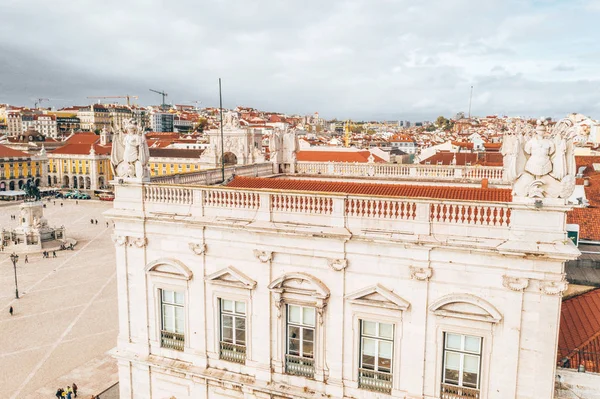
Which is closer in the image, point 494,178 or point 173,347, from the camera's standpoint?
point 173,347

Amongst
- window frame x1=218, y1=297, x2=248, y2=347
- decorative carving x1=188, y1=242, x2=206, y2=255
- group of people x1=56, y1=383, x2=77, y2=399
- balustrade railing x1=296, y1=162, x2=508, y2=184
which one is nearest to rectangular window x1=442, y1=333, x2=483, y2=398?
window frame x1=218, y1=297, x2=248, y2=347

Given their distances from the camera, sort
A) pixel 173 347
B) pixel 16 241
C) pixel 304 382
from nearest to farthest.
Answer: pixel 304 382 → pixel 173 347 → pixel 16 241

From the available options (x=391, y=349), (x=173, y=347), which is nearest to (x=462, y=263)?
(x=391, y=349)

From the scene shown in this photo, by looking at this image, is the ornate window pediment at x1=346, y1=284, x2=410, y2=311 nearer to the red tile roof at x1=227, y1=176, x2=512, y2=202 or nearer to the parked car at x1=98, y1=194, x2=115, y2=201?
the red tile roof at x1=227, y1=176, x2=512, y2=202

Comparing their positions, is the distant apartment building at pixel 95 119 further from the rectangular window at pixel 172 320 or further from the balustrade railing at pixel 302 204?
the balustrade railing at pixel 302 204

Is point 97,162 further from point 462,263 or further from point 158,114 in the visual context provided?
point 462,263

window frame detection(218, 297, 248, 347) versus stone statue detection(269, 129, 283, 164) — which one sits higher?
stone statue detection(269, 129, 283, 164)
